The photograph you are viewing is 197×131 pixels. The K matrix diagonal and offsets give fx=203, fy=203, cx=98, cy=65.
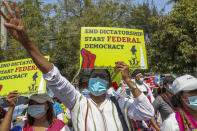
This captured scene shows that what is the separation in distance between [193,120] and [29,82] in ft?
7.33

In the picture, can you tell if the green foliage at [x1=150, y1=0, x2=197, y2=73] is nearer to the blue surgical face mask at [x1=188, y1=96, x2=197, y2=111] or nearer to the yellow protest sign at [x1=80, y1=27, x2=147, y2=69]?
the yellow protest sign at [x1=80, y1=27, x2=147, y2=69]

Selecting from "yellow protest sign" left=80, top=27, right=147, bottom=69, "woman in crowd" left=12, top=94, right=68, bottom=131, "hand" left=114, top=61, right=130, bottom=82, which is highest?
"yellow protest sign" left=80, top=27, right=147, bottom=69

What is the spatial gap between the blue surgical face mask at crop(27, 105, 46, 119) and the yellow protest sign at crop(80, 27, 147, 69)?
816 millimetres

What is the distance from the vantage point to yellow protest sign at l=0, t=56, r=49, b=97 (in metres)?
2.97

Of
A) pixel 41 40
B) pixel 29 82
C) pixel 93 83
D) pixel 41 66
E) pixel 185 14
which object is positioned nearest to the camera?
pixel 41 66

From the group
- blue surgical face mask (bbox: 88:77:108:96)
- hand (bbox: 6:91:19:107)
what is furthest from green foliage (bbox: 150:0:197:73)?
hand (bbox: 6:91:19:107)

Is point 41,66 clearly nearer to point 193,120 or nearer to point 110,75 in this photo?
point 110,75

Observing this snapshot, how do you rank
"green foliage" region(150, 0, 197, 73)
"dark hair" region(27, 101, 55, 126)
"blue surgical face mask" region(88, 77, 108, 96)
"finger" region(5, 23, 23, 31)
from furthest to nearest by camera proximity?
"green foliage" region(150, 0, 197, 73) → "dark hair" region(27, 101, 55, 126) → "blue surgical face mask" region(88, 77, 108, 96) → "finger" region(5, 23, 23, 31)

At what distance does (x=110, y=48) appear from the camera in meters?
2.81

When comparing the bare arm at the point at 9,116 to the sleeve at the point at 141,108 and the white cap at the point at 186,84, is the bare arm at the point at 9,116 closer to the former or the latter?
the sleeve at the point at 141,108

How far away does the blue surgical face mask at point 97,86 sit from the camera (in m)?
2.34

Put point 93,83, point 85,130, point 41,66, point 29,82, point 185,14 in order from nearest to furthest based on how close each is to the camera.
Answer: point 41,66 → point 85,130 → point 93,83 → point 29,82 → point 185,14

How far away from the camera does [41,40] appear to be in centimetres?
1611

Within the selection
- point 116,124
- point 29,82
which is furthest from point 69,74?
point 116,124
